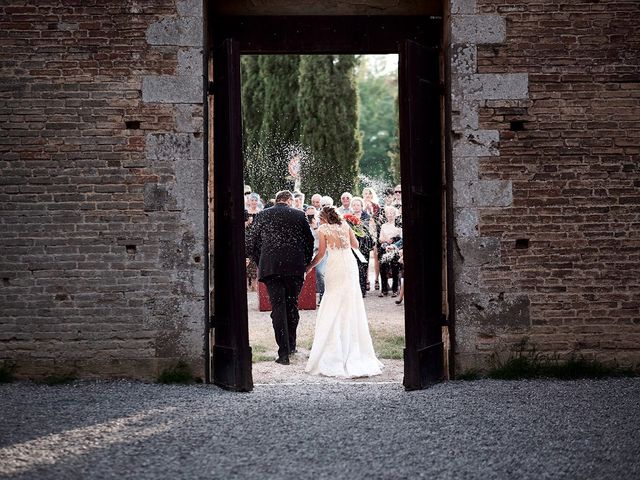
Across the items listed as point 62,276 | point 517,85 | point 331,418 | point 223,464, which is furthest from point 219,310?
point 517,85

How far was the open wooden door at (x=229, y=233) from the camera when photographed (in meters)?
6.46

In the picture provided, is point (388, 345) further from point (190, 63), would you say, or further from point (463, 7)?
point (190, 63)

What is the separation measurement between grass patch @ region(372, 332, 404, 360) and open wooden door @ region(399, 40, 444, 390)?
219cm

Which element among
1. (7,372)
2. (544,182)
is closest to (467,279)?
(544,182)

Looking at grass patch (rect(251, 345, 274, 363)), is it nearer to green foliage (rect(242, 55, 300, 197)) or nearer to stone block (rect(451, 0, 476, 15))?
stone block (rect(451, 0, 476, 15))

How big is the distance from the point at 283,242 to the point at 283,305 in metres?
0.74

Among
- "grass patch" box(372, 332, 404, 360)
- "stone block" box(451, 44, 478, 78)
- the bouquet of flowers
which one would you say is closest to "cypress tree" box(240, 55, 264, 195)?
the bouquet of flowers

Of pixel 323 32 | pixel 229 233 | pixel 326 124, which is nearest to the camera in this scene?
pixel 229 233

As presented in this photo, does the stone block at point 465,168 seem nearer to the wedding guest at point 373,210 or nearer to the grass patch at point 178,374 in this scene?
the grass patch at point 178,374

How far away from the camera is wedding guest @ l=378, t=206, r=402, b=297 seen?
1370 centimetres

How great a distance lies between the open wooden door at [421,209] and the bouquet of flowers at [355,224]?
5.47 metres

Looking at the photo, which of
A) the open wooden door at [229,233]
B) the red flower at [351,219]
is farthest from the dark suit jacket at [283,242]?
the red flower at [351,219]

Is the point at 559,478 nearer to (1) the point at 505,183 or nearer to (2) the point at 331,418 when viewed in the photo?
(2) the point at 331,418

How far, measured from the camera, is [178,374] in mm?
6668
